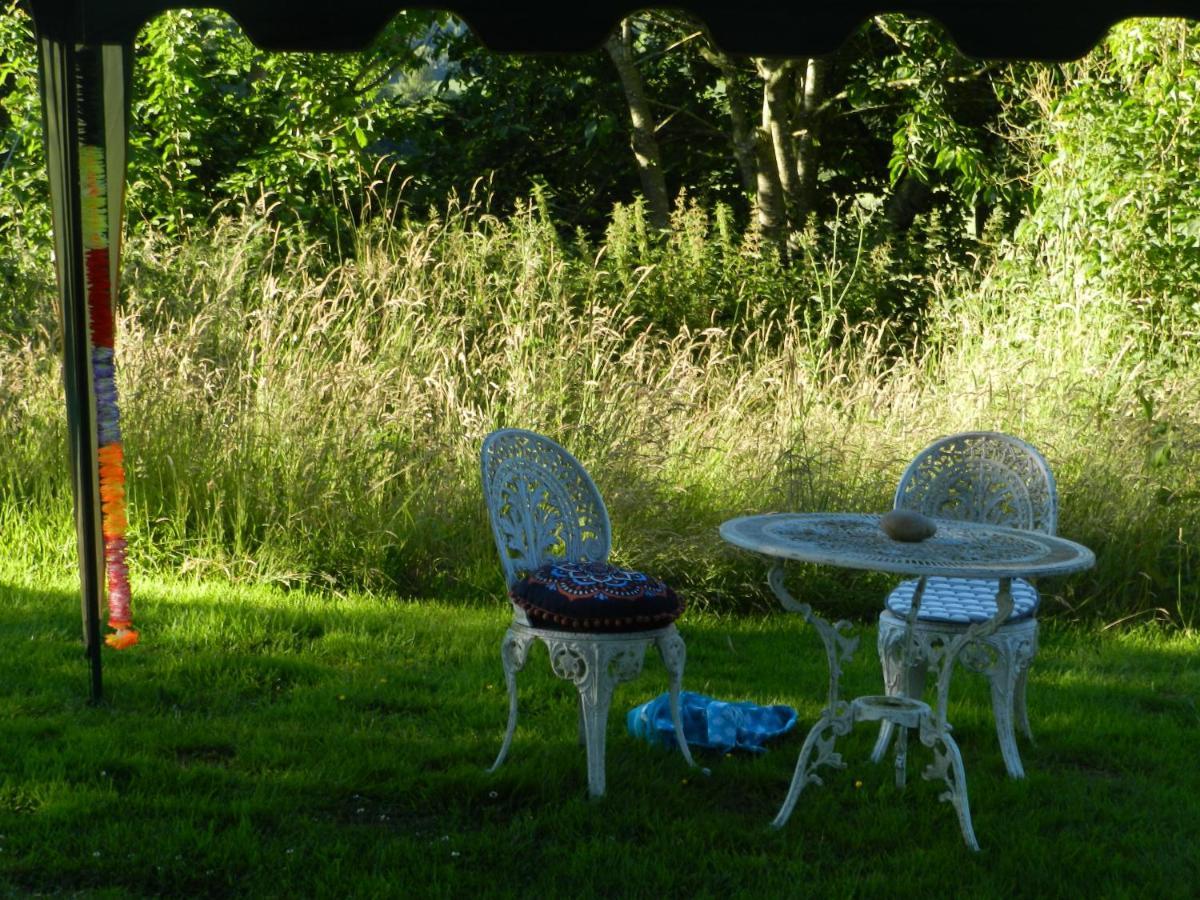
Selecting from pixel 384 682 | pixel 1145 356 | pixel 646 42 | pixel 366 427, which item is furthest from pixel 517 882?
pixel 646 42

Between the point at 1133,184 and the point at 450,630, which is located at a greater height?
the point at 1133,184

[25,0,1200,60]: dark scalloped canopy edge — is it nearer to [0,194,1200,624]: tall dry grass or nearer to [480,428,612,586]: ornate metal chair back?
[480,428,612,586]: ornate metal chair back

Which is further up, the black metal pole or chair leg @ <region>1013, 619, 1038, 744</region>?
the black metal pole

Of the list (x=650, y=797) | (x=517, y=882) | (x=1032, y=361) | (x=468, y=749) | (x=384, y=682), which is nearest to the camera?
(x=517, y=882)

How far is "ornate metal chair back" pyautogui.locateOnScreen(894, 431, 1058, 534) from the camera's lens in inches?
175

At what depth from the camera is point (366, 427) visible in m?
6.03

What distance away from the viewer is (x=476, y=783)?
12.1 ft

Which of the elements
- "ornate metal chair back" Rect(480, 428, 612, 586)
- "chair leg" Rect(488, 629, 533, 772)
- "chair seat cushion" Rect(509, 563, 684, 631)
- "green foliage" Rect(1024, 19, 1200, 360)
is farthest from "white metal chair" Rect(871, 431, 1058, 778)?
"green foliage" Rect(1024, 19, 1200, 360)

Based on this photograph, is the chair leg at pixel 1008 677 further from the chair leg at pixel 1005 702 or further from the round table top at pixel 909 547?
the round table top at pixel 909 547

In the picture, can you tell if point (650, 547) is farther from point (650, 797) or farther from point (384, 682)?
point (650, 797)

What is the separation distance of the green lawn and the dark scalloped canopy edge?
6.35ft

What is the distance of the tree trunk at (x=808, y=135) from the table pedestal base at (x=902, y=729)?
940 centimetres

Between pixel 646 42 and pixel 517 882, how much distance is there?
1167 cm

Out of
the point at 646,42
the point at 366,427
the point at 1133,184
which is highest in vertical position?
the point at 646,42
